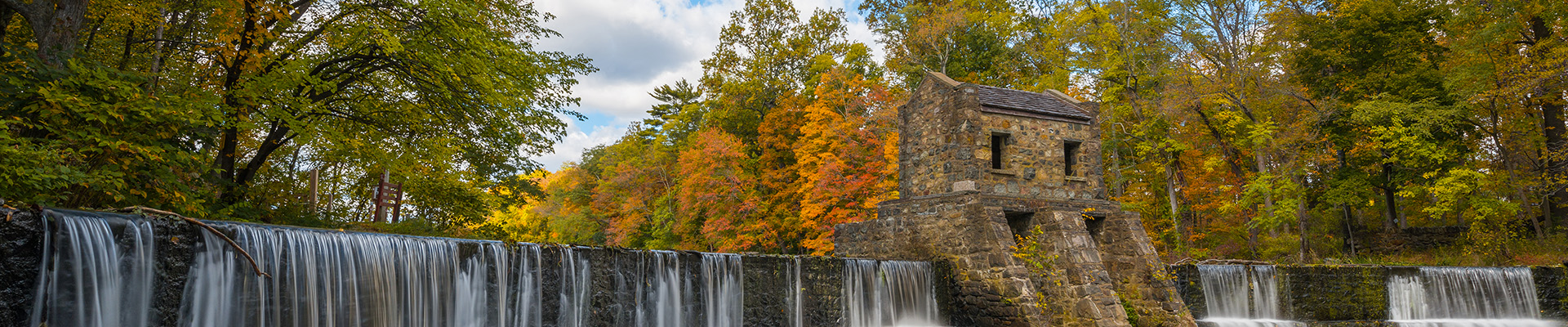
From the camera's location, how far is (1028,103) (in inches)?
547

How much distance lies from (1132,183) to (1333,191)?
7.00 meters

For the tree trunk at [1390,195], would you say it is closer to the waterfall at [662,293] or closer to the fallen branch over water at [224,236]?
the waterfall at [662,293]

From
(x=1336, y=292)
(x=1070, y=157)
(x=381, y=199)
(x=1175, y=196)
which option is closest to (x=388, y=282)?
(x=381, y=199)

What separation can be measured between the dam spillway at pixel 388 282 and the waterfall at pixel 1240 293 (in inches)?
280

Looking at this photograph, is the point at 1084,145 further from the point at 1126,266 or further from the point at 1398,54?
the point at 1398,54

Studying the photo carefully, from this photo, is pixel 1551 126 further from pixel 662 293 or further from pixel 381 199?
pixel 381 199

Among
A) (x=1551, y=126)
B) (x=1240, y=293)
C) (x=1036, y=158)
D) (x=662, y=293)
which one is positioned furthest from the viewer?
(x=1551, y=126)

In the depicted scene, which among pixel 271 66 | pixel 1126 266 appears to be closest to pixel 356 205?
pixel 271 66

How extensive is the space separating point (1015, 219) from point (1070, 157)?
5.51 ft

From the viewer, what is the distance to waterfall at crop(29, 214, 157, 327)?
4.71 metres

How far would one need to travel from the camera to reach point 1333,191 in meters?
19.9

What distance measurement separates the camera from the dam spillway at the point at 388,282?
16.0ft

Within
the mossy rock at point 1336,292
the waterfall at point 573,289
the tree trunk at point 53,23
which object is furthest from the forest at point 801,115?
the mossy rock at point 1336,292

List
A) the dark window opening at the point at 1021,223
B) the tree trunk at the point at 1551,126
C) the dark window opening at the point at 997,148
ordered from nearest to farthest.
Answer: the dark window opening at the point at 1021,223 < the dark window opening at the point at 997,148 < the tree trunk at the point at 1551,126
